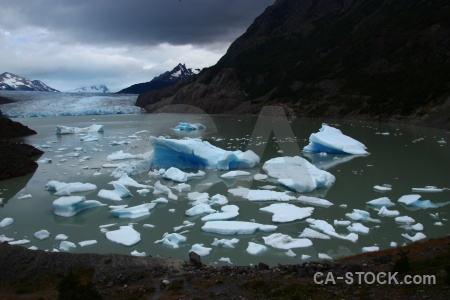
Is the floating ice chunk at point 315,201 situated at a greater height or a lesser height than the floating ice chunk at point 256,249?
greater

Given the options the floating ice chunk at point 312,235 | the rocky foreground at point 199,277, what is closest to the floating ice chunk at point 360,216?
the floating ice chunk at point 312,235

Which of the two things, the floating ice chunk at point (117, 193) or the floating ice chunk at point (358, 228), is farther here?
the floating ice chunk at point (117, 193)

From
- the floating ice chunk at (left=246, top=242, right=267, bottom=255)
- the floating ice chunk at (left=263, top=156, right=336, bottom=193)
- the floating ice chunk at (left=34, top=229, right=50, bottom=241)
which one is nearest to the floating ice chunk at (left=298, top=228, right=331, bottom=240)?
the floating ice chunk at (left=246, top=242, right=267, bottom=255)

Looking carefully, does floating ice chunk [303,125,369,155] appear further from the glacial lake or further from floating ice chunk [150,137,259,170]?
floating ice chunk [150,137,259,170]

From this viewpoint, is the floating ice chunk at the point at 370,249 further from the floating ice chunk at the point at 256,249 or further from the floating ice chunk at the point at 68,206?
the floating ice chunk at the point at 68,206

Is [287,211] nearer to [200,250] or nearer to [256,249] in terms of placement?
[256,249]

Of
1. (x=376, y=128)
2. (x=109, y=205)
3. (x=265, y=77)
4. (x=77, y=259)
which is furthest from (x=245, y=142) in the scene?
(x=265, y=77)
